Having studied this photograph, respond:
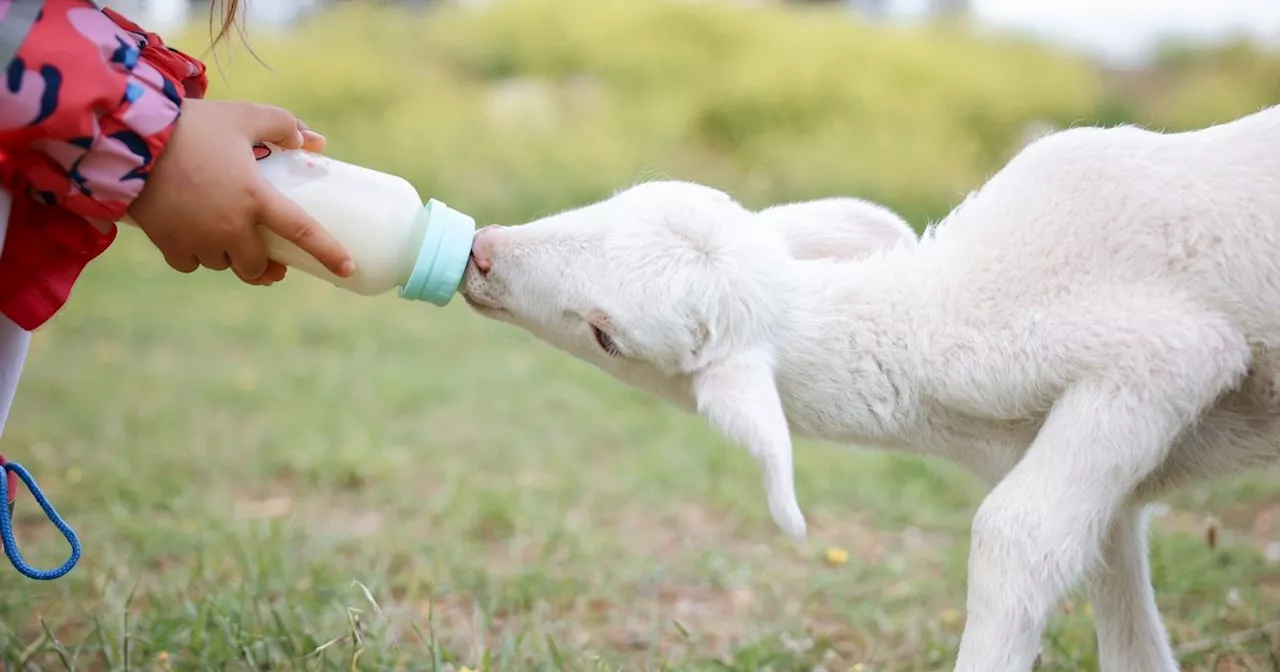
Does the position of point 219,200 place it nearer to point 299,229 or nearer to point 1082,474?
point 299,229

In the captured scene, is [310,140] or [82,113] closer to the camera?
[82,113]

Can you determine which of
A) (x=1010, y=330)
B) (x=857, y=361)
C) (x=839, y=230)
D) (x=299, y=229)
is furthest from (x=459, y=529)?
(x=1010, y=330)

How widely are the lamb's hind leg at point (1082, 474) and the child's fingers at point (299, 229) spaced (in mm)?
1157

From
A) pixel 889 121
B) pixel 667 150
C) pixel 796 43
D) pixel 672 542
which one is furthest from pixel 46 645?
pixel 796 43

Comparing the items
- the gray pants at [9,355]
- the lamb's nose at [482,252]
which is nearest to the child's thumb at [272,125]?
the lamb's nose at [482,252]

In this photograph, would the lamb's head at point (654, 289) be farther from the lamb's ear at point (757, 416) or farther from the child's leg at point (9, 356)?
the child's leg at point (9, 356)

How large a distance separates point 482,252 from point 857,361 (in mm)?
746

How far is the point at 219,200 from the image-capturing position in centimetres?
202

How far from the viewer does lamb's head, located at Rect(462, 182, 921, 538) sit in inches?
92.8

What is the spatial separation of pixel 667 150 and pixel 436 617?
8204 mm

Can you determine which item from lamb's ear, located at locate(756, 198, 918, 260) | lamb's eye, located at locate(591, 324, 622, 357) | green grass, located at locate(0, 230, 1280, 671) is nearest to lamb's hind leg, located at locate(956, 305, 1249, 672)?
lamb's ear, located at locate(756, 198, 918, 260)

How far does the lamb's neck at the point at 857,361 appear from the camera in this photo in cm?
238

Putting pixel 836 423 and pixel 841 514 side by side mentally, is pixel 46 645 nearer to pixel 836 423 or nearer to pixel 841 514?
pixel 836 423

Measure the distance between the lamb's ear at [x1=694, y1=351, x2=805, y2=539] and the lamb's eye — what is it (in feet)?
0.54
